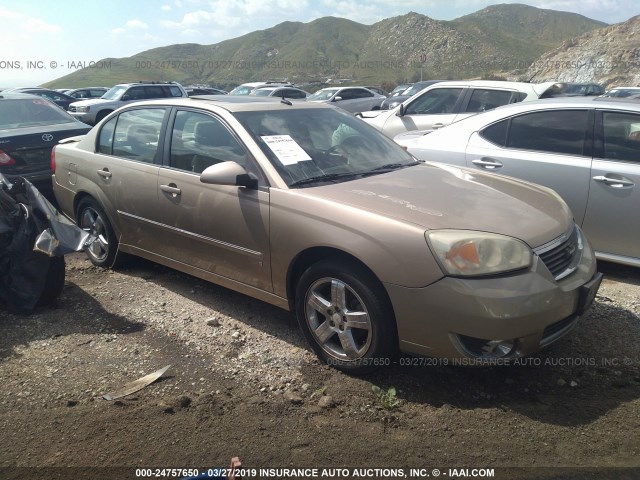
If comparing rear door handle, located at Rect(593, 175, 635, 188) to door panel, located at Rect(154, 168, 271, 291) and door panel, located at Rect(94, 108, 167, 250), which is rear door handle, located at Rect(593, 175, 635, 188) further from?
door panel, located at Rect(94, 108, 167, 250)

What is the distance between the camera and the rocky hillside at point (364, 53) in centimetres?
11175

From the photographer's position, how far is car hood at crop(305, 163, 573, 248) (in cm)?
313

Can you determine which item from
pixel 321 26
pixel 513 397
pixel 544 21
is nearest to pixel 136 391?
pixel 513 397

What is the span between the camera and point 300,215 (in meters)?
3.43

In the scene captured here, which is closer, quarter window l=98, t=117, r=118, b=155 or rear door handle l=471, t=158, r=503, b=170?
quarter window l=98, t=117, r=118, b=155

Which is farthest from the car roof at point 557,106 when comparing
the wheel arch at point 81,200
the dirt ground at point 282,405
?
the wheel arch at point 81,200

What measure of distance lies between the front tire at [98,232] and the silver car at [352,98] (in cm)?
1553

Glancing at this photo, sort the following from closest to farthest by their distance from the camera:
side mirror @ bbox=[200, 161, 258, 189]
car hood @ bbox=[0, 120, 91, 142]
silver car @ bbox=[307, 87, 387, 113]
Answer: side mirror @ bbox=[200, 161, 258, 189] → car hood @ bbox=[0, 120, 91, 142] → silver car @ bbox=[307, 87, 387, 113]

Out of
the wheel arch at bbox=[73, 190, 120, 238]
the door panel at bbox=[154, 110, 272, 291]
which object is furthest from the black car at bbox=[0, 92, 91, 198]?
the door panel at bbox=[154, 110, 272, 291]

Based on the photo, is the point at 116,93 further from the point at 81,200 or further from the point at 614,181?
the point at 614,181

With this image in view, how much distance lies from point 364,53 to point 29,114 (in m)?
157

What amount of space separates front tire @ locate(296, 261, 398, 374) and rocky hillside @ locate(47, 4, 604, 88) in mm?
75489

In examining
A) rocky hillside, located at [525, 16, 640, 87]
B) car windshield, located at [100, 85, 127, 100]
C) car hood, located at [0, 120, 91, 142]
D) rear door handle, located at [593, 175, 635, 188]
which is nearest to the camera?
rear door handle, located at [593, 175, 635, 188]

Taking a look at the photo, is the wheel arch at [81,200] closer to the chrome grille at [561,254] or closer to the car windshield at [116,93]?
the chrome grille at [561,254]
